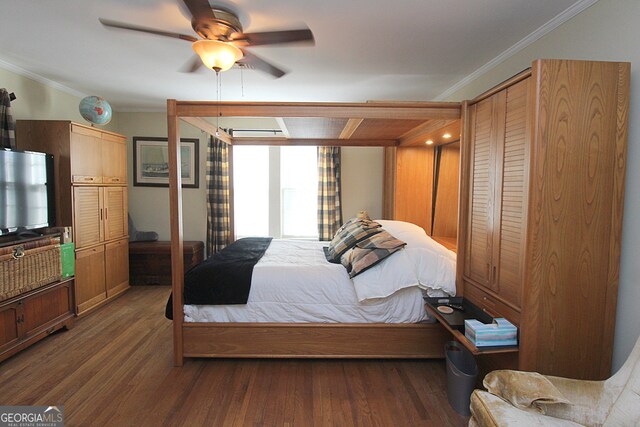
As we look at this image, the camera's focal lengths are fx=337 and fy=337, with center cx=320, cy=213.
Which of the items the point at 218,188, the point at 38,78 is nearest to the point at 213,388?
the point at 218,188

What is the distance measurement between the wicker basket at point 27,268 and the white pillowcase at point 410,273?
2.58 meters

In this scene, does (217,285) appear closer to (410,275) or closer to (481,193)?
(410,275)

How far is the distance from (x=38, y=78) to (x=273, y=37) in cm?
306

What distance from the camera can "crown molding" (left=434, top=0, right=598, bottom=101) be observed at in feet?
6.39

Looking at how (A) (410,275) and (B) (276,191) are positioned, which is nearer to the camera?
(A) (410,275)

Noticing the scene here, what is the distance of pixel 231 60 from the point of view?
2.13m

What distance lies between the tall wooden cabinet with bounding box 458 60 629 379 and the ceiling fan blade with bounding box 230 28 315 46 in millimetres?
1187

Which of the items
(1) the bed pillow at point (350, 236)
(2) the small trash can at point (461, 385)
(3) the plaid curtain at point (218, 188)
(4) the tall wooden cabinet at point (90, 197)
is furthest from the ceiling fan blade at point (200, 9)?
(3) the plaid curtain at point (218, 188)

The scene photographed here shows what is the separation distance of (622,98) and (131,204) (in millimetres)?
5428

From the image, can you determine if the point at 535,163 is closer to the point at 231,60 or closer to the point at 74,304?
the point at 231,60

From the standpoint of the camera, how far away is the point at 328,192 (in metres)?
4.80

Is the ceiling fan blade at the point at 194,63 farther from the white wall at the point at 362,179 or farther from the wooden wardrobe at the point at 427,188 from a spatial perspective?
the white wall at the point at 362,179

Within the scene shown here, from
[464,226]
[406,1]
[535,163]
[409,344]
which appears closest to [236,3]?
[406,1]

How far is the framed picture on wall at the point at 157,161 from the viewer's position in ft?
15.9
